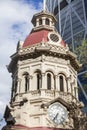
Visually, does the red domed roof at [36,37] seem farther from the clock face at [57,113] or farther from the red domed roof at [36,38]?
the clock face at [57,113]

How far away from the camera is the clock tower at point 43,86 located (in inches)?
1139

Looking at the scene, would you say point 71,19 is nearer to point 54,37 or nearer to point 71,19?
point 71,19

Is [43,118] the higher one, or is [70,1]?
[70,1]

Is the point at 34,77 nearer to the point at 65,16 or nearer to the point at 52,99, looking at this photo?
the point at 52,99

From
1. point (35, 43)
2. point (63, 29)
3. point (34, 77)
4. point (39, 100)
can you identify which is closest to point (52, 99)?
point (39, 100)

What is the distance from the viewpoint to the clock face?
2912 centimetres

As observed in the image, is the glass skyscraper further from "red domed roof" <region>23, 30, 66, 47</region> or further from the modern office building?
"red domed roof" <region>23, 30, 66, 47</region>

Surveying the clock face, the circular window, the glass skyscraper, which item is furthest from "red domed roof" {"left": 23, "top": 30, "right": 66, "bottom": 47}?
the glass skyscraper

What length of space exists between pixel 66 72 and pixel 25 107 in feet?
18.1

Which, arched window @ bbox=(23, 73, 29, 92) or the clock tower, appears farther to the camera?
arched window @ bbox=(23, 73, 29, 92)

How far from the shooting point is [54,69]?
31953 mm

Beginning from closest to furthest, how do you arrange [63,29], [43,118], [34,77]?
[43,118], [34,77], [63,29]

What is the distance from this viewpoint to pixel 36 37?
34.3m

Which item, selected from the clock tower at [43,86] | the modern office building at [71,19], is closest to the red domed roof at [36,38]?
the clock tower at [43,86]
